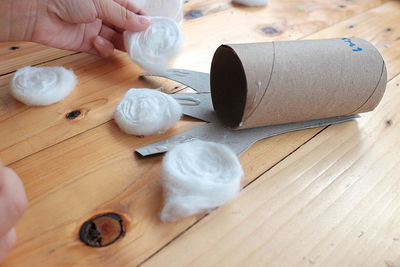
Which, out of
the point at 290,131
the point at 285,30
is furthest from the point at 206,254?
the point at 285,30

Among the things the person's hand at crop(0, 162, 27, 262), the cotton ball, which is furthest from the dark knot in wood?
the cotton ball

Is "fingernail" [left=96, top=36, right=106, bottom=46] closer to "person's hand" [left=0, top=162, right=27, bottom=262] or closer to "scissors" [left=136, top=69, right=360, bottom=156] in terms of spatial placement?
"scissors" [left=136, top=69, right=360, bottom=156]

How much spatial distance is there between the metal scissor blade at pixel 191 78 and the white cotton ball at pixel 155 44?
3 centimetres

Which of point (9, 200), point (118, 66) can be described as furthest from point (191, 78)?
point (9, 200)

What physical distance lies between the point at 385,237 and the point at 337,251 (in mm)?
99

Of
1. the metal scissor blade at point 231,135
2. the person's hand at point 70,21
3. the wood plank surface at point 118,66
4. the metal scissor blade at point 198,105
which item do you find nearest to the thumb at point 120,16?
the person's hand at point 70,21

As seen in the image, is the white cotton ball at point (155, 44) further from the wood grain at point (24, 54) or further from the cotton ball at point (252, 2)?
the cotton ball at point (252, 2)

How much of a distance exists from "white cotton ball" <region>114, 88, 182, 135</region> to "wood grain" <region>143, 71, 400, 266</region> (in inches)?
9.4

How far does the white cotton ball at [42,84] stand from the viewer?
811mm

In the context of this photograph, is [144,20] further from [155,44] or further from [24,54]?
[24,54]

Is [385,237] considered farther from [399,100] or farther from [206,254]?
[399,100]

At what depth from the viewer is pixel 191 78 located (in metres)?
0.94

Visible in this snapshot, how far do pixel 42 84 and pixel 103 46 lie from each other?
0.76 feet

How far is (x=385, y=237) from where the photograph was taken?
1.97 ft
